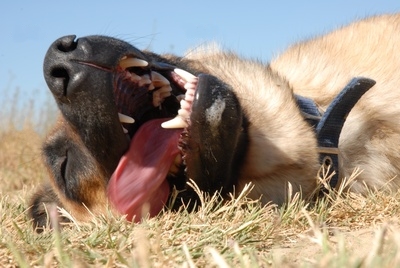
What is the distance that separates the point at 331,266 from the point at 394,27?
2.56m

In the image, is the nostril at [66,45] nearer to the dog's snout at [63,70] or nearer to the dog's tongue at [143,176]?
the dog's snout at [63,70]

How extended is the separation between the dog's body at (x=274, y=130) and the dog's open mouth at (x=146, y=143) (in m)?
0.05

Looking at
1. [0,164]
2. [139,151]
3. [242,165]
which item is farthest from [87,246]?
[0,164]

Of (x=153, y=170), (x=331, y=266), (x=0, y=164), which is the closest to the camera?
(x=331, y=266)

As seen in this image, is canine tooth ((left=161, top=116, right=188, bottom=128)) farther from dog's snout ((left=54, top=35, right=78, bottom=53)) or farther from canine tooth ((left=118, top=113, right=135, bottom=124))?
dog's snout ((left=54, top=35, right=78, bottom=53))

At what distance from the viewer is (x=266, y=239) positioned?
6.77ft

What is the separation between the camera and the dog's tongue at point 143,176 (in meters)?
2.61

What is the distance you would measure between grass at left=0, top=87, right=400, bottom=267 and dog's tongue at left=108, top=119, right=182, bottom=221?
0.39 ft

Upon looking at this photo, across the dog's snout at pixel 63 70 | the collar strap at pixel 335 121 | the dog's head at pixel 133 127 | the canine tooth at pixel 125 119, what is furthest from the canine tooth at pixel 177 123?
the collar strap at pixel 335 121

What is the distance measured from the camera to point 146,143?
2670 mm

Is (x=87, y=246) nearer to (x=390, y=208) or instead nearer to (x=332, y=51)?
(x=390, y=208)

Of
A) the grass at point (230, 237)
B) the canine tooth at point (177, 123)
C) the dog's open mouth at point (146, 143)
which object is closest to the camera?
the grass at point (230, 237)

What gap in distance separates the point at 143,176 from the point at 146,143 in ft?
0.49

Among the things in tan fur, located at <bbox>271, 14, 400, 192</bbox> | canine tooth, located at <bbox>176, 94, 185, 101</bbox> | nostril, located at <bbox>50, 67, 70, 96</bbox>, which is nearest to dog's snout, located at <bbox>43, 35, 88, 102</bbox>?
nostril, located at <bbox>50, 67, 70, 96</bbox>
